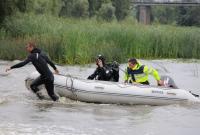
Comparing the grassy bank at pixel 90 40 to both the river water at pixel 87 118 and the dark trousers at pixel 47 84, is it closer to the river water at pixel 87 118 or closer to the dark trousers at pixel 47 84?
the river water at pixel 87 118

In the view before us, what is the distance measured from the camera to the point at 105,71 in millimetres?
14766

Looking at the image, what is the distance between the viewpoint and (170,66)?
82.4 ft

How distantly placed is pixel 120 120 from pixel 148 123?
0.62 meters

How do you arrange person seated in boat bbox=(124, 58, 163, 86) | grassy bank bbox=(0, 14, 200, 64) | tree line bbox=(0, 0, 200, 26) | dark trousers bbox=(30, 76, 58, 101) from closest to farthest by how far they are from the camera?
1. dark trousers bbox=(30, 76, 58, 101)
2. person seated in boat bbox=(124, 58, 163, 86)
3. grassy bank bbox=(0, 14, 200, 64)
4. tree line bbox=(0, 0, 200, 26)

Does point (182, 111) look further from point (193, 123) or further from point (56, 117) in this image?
point (56, 117)

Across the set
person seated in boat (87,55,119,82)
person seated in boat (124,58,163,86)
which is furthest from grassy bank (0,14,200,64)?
person seated in boat (124,58,163,86)

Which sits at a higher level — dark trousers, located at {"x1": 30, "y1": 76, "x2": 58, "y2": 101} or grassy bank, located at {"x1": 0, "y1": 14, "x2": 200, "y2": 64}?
dark trousers, located at {"x1": 30, "y1": 76, "x2": 58, "y2": 101}

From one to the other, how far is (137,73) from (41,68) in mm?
2555

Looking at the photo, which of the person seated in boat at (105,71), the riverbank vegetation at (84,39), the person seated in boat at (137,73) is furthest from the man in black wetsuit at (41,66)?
the riverbank vegetation at (84,39)

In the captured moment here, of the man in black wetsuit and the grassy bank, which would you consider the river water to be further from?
the grassy bank

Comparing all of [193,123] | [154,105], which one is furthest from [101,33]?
[193,123]

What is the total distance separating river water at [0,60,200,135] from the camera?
11.2m

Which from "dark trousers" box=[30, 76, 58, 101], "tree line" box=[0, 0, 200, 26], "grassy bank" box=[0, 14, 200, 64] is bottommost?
"tree line" box=[0, 0, 200, 26]

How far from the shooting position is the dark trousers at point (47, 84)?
45.6 ft
